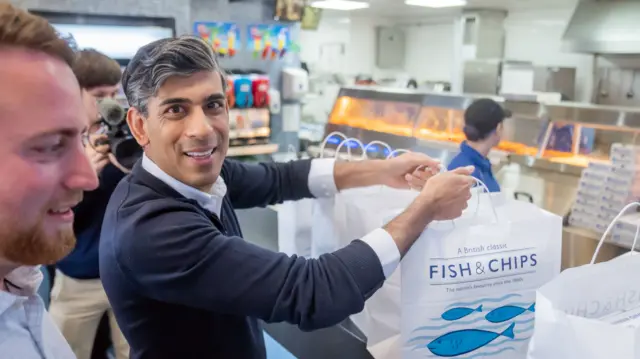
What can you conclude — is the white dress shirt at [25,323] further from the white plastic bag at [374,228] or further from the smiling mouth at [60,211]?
the white plastic bag at [374,228]

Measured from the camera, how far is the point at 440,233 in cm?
134

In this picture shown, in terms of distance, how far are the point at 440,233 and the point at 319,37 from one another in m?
9.80

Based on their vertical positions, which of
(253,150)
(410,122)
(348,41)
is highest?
(348,41)

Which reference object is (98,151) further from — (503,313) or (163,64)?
(503,313)

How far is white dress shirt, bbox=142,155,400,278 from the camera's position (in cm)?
127

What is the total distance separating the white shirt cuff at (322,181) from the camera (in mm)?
1850

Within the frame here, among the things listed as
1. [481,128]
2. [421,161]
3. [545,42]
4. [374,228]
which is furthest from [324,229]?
[545,42]

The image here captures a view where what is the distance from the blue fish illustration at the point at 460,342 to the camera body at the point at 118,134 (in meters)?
1.31

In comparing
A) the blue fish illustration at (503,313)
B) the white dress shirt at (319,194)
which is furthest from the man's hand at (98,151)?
the blue fish illustration at (503,313)

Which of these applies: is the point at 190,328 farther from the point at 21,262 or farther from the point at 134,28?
the point at 134,28

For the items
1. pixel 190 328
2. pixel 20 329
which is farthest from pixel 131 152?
pixel 20 329

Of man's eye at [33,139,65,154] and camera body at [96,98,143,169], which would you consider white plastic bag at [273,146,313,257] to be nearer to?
camera body at [96,98,143,169]

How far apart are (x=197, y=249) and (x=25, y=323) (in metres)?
0.38

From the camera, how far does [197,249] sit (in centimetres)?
121
